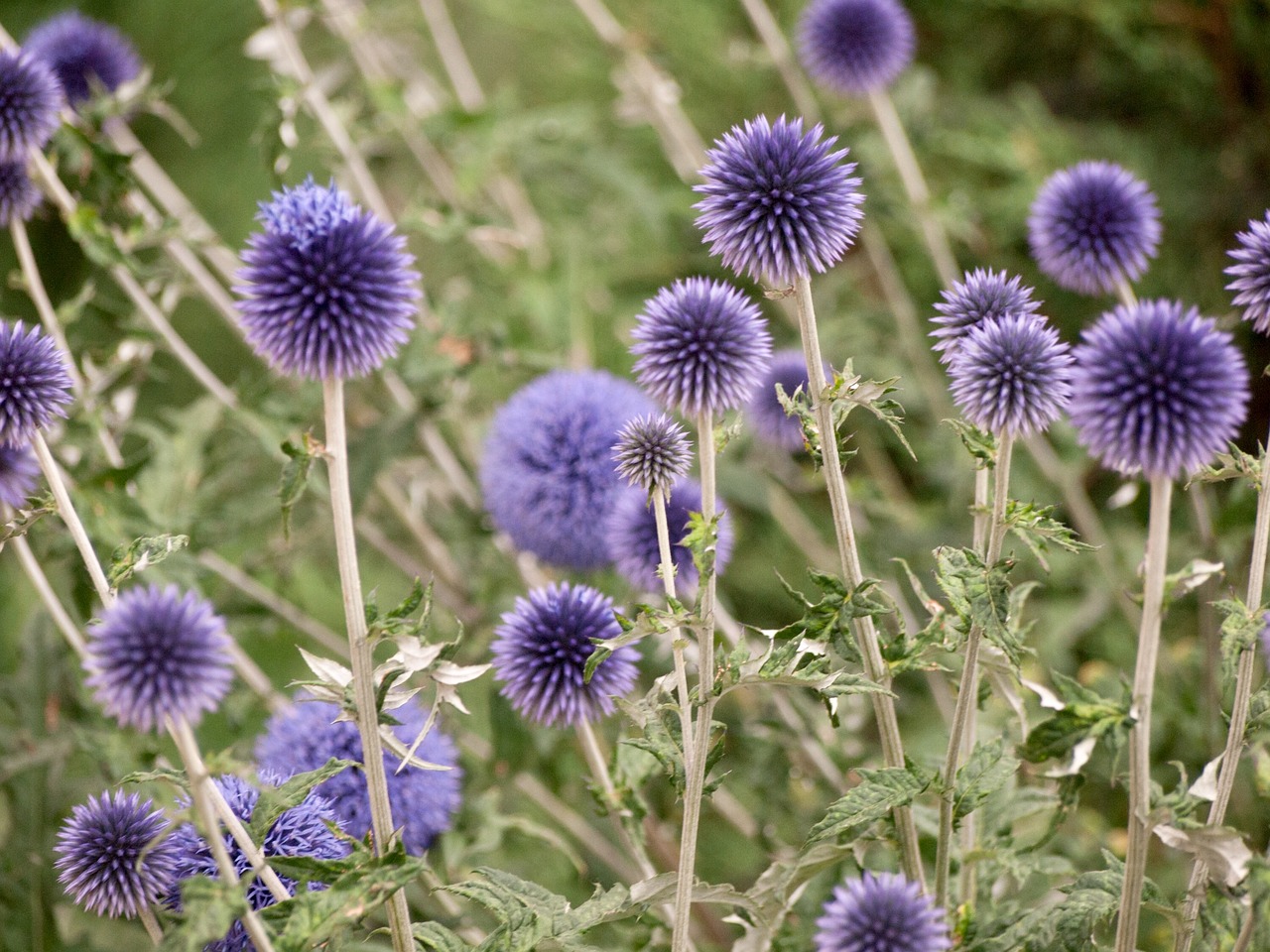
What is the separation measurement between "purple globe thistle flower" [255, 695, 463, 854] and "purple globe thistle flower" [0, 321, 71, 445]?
46 cm

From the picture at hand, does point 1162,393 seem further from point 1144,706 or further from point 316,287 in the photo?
point 316,287

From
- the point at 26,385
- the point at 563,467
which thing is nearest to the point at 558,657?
the point at 563,467

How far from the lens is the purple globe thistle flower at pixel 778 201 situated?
1.12 metres

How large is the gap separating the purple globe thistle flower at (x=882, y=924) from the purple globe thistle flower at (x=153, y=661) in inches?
22.2

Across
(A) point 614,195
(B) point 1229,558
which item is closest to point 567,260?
(A) point 614,195

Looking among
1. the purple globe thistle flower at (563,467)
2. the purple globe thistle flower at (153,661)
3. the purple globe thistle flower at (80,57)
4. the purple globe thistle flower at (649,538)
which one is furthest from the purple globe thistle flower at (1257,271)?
the purple globe thistle flower at (80,57)

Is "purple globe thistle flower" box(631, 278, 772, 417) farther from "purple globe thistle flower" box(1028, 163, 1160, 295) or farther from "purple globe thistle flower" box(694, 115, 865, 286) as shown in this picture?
"purple globe thistle flower" box(1028, 163, 1160, 295)

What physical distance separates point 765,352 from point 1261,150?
2294mm

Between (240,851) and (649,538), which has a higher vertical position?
(649,538)

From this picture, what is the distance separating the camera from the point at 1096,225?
157 cm

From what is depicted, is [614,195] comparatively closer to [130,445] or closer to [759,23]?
[759,23]

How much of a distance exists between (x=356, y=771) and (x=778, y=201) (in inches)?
35.2

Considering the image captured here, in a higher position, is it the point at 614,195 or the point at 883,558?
the point at 614,195

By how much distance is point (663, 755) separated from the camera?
3.58ft
